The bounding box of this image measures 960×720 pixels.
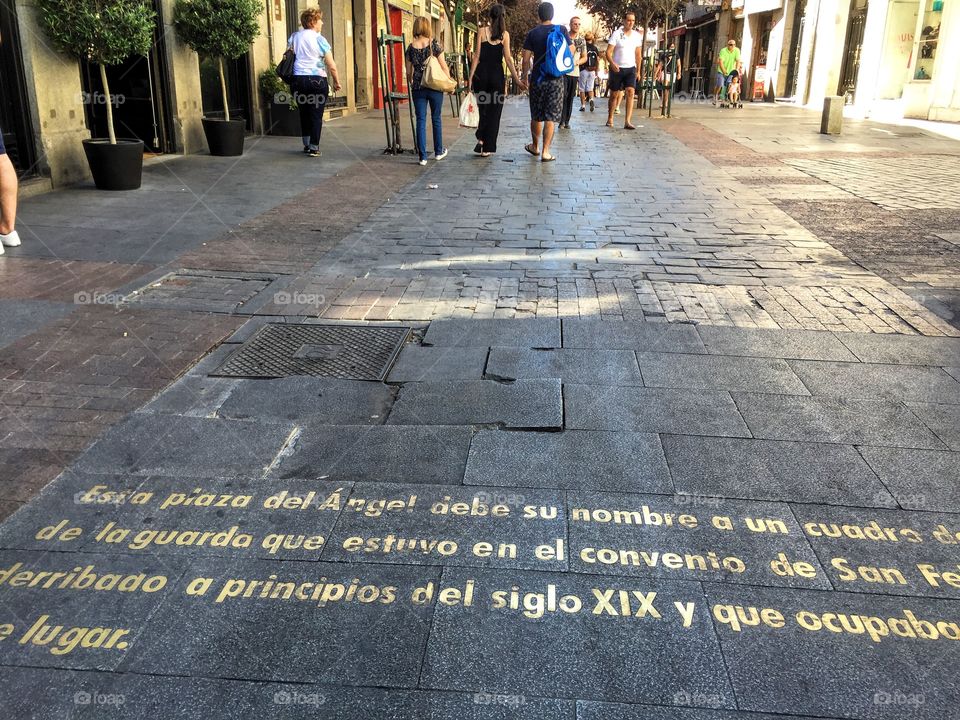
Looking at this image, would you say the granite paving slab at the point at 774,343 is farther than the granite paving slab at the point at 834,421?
Yes

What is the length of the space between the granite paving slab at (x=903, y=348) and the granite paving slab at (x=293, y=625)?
2.98 meters

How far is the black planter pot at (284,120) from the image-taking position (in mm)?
14924

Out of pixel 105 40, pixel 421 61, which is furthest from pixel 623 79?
pixel 105 40

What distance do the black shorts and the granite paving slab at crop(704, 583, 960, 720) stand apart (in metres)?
15.0

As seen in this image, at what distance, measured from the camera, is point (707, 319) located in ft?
16.2

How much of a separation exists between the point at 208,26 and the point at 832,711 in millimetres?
11679

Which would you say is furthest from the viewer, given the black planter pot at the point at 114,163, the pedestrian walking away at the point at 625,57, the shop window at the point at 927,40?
the shop window at the point at 927,40

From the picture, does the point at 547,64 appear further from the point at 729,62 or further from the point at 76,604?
the point at 729,62

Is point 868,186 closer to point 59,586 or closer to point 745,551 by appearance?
point 745,551

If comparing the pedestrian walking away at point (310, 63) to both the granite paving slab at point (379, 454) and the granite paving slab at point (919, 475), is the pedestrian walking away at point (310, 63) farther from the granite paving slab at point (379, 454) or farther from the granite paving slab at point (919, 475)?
the granite paving slab at point (919, 475)

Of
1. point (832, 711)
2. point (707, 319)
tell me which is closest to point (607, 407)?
point (707, 319)

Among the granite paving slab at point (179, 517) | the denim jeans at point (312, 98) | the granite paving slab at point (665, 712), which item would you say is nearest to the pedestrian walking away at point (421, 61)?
the denim jeans at point (312, 98)

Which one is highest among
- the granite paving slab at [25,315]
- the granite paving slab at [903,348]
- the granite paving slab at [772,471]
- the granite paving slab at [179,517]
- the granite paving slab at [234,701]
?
the granite paving slab at [25,315]

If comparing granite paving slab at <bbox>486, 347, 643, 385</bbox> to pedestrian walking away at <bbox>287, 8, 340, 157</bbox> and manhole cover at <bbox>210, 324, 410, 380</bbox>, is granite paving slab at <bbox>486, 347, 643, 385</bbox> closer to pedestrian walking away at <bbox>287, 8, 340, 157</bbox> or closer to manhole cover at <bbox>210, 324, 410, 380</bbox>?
manhole cover at <bbox>210, 324, 410, 380</bbox>
